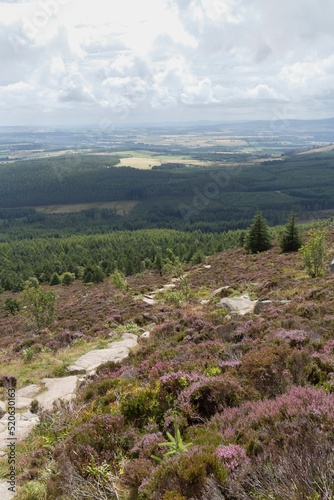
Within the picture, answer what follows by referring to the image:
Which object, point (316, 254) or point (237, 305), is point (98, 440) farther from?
point (316, 254)

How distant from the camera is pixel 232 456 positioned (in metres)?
4.62

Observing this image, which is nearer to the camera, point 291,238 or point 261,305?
point 261,305

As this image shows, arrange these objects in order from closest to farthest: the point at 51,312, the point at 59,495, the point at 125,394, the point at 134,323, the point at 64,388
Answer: the point at 59,495 → the point at 125,394 → the point at 64,388 → the point at 134,323 → the point at 51,312

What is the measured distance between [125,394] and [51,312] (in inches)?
678

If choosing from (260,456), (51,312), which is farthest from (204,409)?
(51,312)

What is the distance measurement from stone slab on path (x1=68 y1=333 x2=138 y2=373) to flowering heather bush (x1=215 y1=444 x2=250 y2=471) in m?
8.83

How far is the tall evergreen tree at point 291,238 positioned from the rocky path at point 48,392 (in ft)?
94.0

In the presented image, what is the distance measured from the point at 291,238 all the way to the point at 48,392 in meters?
34.9

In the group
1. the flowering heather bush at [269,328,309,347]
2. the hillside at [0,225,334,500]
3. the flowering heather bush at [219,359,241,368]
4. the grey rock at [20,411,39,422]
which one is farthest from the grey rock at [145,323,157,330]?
the flowering heather bush at [219,359,241,368]

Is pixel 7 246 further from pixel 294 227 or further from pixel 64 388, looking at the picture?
pixel 64 388

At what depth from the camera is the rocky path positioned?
8.59 metres

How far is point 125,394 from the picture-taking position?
7875mm

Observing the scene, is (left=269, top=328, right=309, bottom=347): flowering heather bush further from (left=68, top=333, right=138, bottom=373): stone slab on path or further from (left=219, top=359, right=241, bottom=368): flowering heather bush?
(left=68, top=333, right=138, bottom=373): stone slab on path

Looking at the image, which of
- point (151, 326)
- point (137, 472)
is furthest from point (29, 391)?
point (137, 472)
